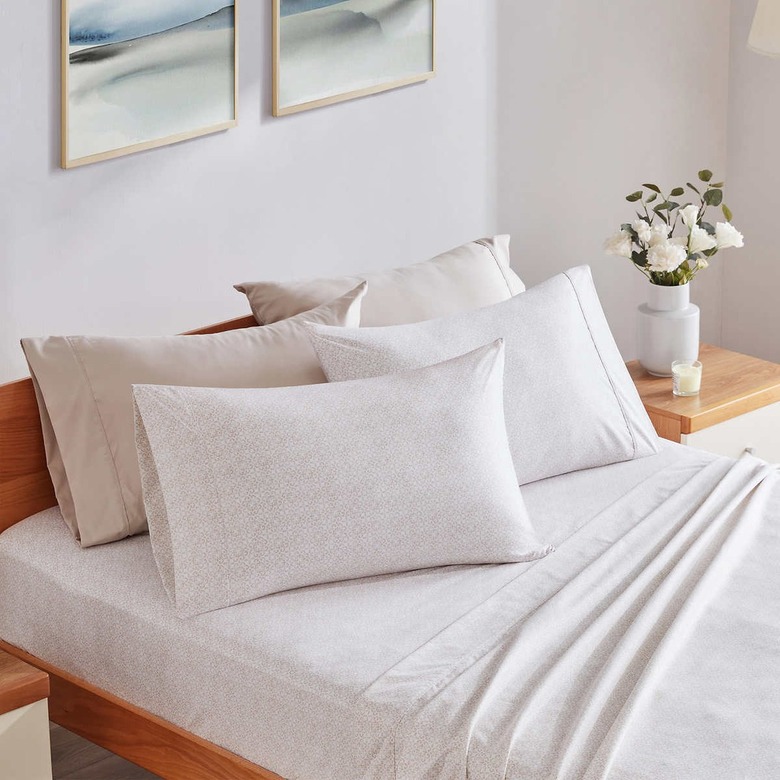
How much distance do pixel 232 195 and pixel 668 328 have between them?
118 cm

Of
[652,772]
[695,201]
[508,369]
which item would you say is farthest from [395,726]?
[695,201]

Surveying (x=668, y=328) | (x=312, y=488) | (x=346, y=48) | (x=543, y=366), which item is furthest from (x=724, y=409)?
(x=312, y=488)

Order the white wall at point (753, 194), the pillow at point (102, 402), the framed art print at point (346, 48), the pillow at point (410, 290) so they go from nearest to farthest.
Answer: the pillow at point (102, 402) → the pillow at point (410, 290) → the framed art print at point (346, 48) → the white wall at point (753, 194)

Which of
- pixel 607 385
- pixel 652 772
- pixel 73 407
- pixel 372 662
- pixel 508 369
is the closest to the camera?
pixel 652 772

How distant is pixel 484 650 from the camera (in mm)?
1778

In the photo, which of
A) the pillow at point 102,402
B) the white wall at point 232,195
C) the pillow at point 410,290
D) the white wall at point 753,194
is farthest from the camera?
the white wall at point 753,194

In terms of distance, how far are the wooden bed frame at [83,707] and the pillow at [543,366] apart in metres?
0.58

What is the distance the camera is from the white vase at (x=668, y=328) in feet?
10.4

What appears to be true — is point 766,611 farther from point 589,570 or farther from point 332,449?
point 332,449

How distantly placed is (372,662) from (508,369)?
30.9 inches

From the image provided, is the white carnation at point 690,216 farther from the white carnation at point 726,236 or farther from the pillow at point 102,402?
the pillow at point 102,402

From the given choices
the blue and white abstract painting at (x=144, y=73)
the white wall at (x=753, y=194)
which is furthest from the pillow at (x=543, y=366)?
the white wall at (x=753, y=194)

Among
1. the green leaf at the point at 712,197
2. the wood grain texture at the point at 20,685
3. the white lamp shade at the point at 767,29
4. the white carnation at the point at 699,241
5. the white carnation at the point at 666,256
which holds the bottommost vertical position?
the wood grain texture at the point at 20,685

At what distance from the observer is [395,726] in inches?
65.4
